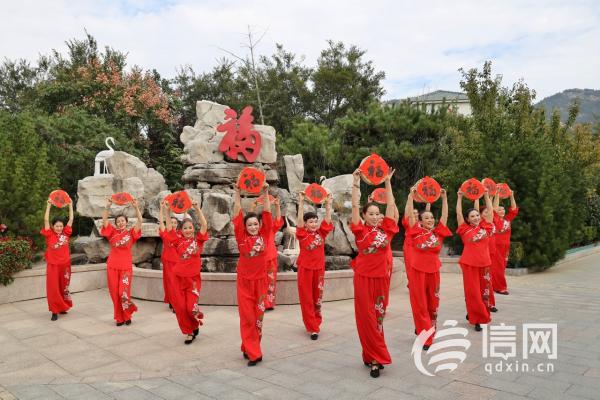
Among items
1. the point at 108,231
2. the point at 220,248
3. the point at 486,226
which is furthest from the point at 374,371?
the point at 220,248

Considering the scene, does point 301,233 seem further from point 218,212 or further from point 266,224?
point 218,212

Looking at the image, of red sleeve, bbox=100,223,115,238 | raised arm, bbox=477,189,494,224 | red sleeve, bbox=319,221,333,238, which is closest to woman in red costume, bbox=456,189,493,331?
raised arm, bbox=477,189,494,224

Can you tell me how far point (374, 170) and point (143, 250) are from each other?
6.60 meters

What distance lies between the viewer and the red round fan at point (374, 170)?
13.3ft

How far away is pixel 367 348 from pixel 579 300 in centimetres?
521

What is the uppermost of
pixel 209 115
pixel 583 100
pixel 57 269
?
pixel 583 100

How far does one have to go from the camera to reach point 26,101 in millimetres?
19531

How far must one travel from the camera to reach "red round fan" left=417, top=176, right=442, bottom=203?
4961 millimetres

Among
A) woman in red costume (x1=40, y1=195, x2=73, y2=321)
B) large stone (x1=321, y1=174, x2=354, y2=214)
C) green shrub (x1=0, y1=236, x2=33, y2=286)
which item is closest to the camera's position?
woman in red costume (x1=40, y1=195, x2=73, y2=321)

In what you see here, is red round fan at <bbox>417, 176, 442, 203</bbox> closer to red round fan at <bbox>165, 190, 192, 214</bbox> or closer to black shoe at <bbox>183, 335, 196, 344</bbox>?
red round fan at <bbox>165, 190, 192, 214</bbox>

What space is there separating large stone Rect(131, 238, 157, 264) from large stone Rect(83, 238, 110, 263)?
50 centimetres

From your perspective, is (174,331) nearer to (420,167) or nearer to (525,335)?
(525,335)

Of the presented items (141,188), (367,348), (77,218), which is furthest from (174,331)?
(77,218)

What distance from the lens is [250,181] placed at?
446 centimetres
